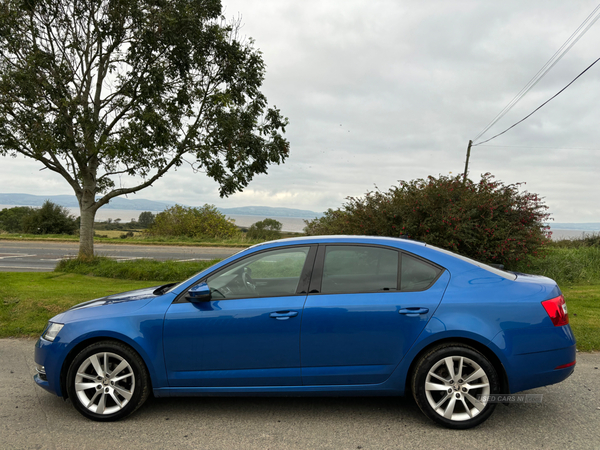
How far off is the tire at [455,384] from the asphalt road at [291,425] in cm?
13

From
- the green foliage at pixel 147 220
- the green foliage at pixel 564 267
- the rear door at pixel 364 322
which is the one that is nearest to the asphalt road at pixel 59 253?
the green foliage at pixel 147 220

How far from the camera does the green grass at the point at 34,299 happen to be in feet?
21.9

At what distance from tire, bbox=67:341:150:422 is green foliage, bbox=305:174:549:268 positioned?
8.15 metres

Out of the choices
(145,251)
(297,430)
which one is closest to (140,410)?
(297,430)

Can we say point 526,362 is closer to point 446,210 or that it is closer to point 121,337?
point 121,337

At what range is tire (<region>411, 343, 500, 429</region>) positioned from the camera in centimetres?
348

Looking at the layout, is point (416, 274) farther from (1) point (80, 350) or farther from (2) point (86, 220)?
(2) point (86, 220)

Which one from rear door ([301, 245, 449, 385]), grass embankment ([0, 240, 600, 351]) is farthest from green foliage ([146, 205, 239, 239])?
rear door ([301, 245, 449, 385])

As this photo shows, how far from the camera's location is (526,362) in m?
3.49

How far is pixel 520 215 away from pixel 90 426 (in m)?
11.0

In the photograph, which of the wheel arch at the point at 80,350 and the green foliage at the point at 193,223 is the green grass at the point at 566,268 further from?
the green foliage at the point at 193,223

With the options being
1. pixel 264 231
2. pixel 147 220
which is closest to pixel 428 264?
pixel 264 231

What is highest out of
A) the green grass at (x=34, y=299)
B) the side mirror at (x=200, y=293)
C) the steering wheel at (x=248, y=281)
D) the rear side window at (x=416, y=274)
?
the rear side window at (x=416, y=274)

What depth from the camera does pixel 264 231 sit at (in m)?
32.6
